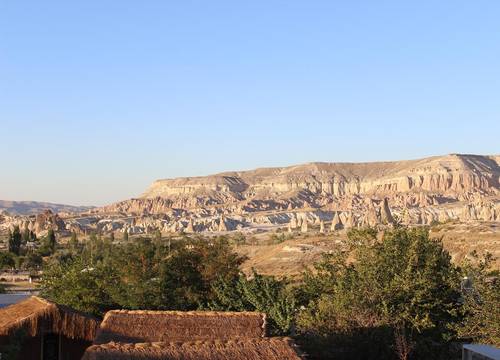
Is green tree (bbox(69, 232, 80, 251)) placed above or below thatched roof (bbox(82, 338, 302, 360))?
below

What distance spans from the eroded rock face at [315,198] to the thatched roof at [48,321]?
81.7 m

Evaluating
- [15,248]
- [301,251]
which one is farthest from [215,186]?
[301,251]

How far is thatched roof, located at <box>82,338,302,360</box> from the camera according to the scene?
1048 centimetres

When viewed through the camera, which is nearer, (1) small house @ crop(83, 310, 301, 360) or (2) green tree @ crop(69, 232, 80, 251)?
(1) small house @ crop(83, 310, 301, 360)

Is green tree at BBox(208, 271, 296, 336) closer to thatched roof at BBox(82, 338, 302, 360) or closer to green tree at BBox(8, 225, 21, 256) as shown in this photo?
thatched roof at BBox(82, 338, 302, 360)

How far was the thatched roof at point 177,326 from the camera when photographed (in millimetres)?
13148

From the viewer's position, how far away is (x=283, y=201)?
16288 cm

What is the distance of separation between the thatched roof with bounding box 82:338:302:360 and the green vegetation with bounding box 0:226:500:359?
4511 millimetres

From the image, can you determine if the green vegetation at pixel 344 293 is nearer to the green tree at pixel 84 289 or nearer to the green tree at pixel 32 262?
the green tree at pixel 84 289

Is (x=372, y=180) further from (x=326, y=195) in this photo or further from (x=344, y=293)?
(x=344, y=293)

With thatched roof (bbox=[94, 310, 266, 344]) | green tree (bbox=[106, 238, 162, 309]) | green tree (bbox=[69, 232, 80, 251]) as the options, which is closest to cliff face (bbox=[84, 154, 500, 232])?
green tree (bbox=[69, 232, 80, 251])

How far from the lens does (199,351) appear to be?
10.8 m

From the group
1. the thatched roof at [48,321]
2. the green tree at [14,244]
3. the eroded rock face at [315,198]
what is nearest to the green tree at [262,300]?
the thatched roof at [48,321]

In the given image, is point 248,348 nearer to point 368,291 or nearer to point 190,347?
point 190,347
